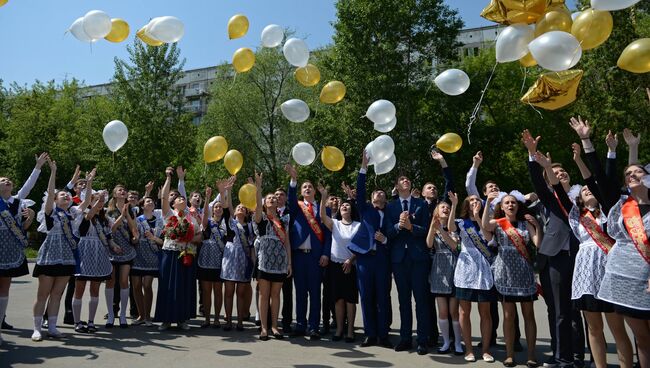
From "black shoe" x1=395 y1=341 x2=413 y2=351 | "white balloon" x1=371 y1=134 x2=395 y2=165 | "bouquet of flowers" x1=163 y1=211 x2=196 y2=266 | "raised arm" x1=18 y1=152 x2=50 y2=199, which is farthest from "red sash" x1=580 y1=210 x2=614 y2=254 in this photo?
"raised arm" x1=18 y1=152 x2=50 y2=199

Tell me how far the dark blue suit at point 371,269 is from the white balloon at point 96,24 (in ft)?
12.5

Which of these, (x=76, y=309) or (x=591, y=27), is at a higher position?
(x=591, y=27)

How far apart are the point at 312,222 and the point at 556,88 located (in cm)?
369

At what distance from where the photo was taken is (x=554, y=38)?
16.2ft

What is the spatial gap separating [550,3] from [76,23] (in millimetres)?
5644

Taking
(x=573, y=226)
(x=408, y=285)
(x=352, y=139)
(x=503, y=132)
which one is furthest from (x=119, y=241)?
(x=503, y=132)

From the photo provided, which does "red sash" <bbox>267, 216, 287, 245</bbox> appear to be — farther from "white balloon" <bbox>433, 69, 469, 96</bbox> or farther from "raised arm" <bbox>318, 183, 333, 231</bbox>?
"white balloon" <bbox>433, 69, 469, 96</bbox>

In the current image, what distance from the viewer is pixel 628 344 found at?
4652mm

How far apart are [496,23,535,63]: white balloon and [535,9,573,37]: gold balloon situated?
0.33ft

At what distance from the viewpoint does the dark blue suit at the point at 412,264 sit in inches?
261

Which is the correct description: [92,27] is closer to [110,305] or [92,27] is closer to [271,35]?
[271,35]

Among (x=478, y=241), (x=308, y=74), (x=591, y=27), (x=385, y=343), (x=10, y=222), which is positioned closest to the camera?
(x=591, y=27)

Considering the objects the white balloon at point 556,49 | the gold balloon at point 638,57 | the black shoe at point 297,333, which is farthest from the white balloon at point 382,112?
the black shoe at point 297,333

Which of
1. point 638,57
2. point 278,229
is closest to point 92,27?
point 278,229
